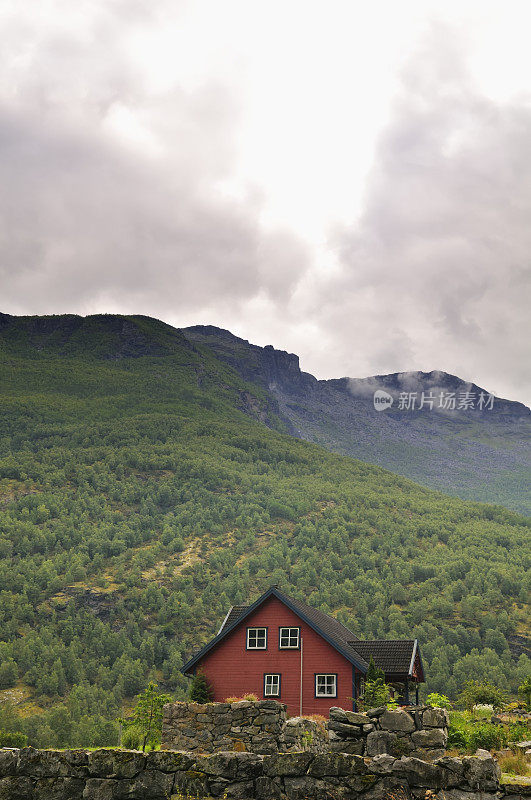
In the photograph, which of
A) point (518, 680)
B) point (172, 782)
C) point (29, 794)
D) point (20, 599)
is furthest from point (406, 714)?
point (20, 599)

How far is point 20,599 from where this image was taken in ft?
343

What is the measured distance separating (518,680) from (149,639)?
2114 inches

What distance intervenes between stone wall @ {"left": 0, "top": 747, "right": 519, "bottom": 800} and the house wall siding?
26788mm

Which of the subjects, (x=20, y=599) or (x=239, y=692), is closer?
(x=239, y=692)

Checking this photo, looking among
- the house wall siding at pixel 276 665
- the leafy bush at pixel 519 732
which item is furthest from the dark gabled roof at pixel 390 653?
the leafy bush at pixel 519 732

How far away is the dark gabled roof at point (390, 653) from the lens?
32.8 metres

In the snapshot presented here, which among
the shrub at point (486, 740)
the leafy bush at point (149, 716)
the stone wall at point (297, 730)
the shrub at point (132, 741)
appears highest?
the stone wall at point (297, 730)

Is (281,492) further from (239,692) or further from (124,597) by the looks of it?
(239,692)

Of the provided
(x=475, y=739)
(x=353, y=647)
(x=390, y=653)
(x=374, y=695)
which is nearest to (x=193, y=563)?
(x=353, y=647)

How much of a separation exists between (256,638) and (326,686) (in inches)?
179

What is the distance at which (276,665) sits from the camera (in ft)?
111

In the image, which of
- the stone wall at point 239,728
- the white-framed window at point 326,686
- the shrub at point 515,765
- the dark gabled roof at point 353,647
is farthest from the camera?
the dark gabled roof at point 353,647

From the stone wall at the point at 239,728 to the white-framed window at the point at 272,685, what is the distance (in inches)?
712

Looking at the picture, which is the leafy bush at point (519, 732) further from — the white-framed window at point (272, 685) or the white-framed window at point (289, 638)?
the white-framed window at point (272, 685)
